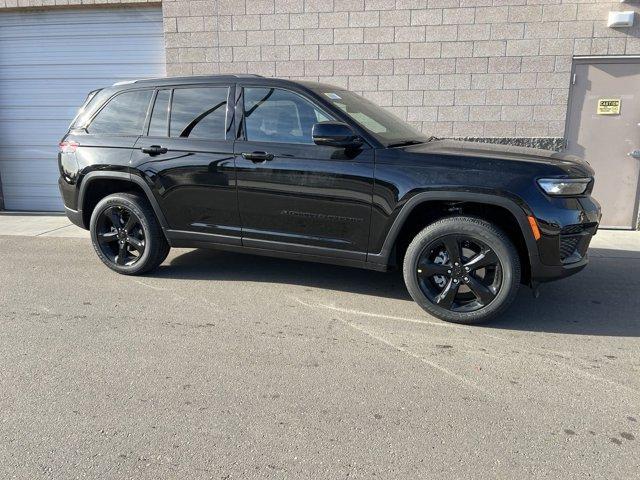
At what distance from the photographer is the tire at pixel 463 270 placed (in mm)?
3756

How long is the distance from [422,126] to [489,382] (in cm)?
543

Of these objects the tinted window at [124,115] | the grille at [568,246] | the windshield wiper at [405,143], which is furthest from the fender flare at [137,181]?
the grille at [568,246]

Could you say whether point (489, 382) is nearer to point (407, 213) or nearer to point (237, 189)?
point (407, 213)

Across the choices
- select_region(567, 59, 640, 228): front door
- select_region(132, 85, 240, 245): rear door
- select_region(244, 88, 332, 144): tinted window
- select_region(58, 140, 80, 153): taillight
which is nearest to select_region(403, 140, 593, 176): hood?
select_region(244, 88, 332, 144): tinted window

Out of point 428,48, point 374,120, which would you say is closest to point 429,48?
point 428,48

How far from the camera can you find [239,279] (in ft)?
16.6

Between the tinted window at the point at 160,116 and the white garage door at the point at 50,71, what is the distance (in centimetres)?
422

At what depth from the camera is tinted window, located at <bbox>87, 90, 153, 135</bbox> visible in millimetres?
4918

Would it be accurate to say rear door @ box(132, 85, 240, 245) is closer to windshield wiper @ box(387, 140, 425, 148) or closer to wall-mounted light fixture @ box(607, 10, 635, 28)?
windshield wiper @ box(387, 140, 425, 148)

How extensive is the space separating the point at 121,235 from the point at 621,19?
701cm

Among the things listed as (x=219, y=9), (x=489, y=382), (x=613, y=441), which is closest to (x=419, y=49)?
(x=219, y=9)

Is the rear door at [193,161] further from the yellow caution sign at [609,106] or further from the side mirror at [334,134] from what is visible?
the yellow caution sign at [609,106]

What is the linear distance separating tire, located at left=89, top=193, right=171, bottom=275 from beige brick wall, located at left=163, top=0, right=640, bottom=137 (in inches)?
155

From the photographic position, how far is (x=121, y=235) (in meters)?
5.12
